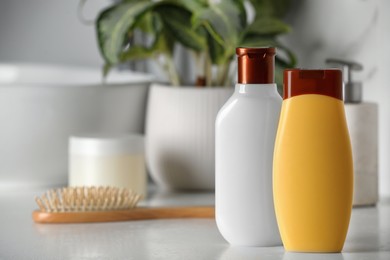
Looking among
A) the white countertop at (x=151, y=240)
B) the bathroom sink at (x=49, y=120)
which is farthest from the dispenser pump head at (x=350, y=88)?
the bathroom sink at (x=49, y=120)

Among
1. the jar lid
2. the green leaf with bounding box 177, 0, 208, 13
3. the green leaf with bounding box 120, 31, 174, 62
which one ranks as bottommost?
the jar lid

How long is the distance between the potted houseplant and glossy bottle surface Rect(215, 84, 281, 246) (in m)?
0.32

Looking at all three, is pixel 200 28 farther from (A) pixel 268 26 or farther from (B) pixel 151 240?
(B) pixel 151 240

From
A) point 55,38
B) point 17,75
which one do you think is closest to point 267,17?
point 17,75

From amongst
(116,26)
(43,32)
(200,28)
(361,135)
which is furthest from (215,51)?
(43,32)

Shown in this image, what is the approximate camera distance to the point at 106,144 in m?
1.16

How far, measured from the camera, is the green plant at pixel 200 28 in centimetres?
115

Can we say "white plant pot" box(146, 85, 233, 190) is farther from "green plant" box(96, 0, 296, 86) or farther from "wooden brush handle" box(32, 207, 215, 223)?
"wooden brush handle" box(32, 207, 215, 223)

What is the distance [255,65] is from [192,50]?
18.9 inches

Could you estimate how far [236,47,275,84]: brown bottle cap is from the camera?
802 mm

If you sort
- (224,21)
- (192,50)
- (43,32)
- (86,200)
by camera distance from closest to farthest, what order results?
(86,200)
(224,21)
(192,50)
(43,32)

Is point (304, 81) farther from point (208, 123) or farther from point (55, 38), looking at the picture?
point (55, 38)

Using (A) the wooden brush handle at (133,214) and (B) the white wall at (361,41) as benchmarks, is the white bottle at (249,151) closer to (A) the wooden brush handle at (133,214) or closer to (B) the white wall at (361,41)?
(A) the wooden brush handle at (133,214)

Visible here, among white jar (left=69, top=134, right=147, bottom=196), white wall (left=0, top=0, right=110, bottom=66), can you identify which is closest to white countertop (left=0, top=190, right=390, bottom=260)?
white jar (left=69, top=134, right=147, bottom=196)
